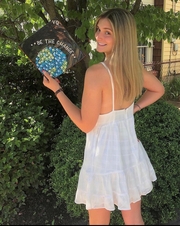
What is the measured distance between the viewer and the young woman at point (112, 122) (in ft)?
6.06

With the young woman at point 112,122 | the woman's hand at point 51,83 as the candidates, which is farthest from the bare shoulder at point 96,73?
the woman's hand at point 51,83

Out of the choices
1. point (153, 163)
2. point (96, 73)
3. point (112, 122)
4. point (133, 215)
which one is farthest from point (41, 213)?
point (96, 73)

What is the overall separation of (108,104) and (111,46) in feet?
1.17

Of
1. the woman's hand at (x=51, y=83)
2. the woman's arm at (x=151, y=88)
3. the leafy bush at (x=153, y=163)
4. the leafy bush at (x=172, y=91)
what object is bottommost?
the leafy bush at (x=172, y=91)

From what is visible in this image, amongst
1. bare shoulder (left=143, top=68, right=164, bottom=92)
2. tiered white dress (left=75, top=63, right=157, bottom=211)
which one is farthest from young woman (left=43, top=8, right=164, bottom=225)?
bare shoulder (left=143, top=68, right=164, bottom=92)

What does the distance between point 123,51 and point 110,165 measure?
0.71m

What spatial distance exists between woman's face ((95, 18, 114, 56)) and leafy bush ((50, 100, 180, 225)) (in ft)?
4.41

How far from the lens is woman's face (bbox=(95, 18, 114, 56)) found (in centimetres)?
188

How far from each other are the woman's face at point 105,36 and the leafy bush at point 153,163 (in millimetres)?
1343

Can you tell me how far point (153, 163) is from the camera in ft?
9.75

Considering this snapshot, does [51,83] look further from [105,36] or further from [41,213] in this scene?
[41,213]

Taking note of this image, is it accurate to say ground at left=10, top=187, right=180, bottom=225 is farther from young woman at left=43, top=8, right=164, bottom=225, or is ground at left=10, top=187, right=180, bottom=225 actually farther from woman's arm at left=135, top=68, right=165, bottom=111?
woman's arm at left=135, top=68, right=165, bottom=111

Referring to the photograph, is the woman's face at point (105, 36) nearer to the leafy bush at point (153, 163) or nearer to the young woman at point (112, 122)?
the young woman at point (112, 122)

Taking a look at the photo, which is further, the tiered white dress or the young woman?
the tiered white dress
